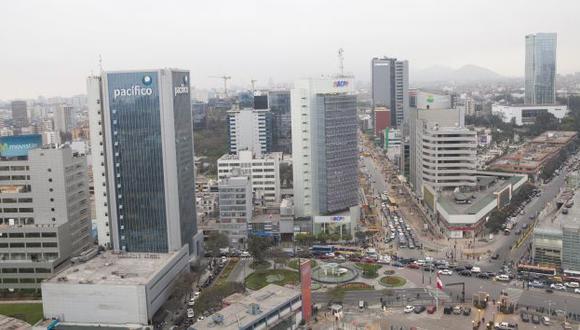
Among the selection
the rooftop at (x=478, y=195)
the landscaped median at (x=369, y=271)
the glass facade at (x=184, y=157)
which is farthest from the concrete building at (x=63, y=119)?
the landscaped median at (x=369, y=271)

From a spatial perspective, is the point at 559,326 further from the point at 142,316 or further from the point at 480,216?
the point at 142,316

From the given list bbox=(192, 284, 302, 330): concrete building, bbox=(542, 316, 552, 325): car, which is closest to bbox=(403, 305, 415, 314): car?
bbox=(192, 284, 302, 330): concrete building

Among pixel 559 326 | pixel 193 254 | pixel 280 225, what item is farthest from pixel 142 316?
pixel 559 326

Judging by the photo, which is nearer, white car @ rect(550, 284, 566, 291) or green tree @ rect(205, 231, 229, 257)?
white car @ rect(550, 284, 566, 291)

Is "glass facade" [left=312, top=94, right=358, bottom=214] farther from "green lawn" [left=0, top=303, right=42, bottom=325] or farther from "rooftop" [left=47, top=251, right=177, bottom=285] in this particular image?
"green lawn" [left=0, top=303, right=42, bottom=325]

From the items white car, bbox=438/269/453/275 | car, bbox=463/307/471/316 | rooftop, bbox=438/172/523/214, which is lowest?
car, bbox=463/307/471/316

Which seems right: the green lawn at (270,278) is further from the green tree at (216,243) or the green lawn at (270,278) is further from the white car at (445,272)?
the white car at (445,272)
